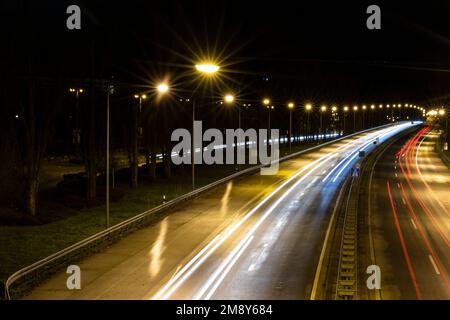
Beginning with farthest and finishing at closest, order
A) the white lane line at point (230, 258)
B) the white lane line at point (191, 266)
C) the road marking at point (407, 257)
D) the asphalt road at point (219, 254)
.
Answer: the road marking at point (407, 257)
the white lane line at point (230, 258)
the asphalt road at point (219, 254)
the white lane line at point (191, 266)

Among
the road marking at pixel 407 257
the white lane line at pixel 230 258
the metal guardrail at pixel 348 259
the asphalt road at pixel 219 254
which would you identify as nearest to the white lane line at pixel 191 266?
the asphalt road at pixel 219 254

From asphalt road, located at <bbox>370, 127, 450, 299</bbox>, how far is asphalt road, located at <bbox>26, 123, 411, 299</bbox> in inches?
124

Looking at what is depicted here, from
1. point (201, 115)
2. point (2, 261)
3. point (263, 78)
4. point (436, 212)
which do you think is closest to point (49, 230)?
point (2, 261)

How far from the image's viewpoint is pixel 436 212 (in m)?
39.2

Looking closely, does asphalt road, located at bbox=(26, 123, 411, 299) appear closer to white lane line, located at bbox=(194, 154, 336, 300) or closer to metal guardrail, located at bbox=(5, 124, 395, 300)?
white lane line, located at bbox=(194, 154, 336, 300)

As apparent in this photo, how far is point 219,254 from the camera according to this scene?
25.8 m

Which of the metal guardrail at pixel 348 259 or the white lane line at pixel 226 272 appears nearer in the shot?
the white lane line at pixel 226 272

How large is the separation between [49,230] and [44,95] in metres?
10.0

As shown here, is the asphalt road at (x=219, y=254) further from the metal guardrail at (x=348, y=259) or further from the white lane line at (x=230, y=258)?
the metal guardrail at (x=348, y=259)

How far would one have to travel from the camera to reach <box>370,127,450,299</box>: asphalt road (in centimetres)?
2167

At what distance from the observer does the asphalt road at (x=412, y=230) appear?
2167 cm

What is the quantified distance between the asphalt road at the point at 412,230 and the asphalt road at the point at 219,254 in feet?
10.4
